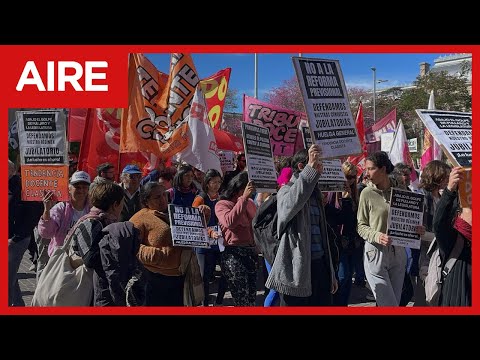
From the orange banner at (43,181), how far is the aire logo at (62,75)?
834 millimetres

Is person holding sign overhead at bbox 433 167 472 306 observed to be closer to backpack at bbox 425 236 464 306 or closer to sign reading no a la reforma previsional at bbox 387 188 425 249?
backpack at bbox 425 236 464 306

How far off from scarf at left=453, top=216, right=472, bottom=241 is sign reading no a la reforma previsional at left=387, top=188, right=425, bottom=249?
1375 millimetres

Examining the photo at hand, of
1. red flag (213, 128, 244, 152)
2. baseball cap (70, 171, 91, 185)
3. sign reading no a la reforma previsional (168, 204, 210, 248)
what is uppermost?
red flag (213, 128, 244, 152)

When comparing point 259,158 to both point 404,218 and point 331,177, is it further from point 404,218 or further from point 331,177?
point 404,218

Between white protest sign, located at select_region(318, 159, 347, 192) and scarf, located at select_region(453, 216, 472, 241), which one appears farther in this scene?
white protest sign, located at select_region(318, 159, 347, 192)

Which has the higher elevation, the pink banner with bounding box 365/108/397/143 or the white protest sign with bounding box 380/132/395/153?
the pink banner with bounding box 365/108/397/143

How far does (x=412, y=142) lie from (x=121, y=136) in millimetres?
18640

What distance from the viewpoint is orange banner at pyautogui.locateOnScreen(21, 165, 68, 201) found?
6739mm

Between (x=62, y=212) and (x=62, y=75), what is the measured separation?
1.42 m

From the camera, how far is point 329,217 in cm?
797

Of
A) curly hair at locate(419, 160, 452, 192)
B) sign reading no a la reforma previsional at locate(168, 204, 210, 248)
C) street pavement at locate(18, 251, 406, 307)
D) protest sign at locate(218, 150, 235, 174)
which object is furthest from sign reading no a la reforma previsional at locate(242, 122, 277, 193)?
protest sign at locate(218, 150, 235, 174)

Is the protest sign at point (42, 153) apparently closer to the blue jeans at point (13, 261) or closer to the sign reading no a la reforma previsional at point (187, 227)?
the blue jeans at point (13, 261)

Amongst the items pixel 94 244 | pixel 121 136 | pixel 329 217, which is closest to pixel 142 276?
pixel 94 244

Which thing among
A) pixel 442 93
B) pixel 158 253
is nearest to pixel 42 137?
pixel 158 253
